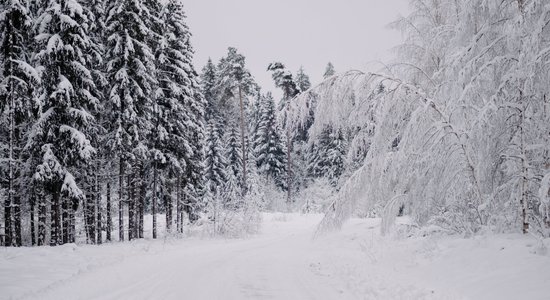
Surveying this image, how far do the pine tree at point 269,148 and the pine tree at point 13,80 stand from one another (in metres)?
36.3

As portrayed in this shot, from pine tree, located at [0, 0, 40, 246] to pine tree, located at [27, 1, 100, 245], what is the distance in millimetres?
606

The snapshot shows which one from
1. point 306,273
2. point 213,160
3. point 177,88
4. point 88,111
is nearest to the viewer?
point 306,273

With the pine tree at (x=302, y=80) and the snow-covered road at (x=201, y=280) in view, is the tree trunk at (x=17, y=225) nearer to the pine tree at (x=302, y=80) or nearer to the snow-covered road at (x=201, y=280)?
the snow-covered road at (x=201, y=280)

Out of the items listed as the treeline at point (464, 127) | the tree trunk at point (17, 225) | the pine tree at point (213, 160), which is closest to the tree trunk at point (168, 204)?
the tree trunk at point (17, 225)

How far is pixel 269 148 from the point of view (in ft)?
172

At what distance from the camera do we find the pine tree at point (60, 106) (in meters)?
15.5

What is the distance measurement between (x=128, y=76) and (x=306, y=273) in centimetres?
1451

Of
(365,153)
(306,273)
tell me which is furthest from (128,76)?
(306,273)

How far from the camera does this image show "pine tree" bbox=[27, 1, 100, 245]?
50.8ft

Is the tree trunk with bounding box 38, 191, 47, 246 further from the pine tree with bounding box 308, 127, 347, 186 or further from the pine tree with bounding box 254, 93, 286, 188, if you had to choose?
the pine tree with bounding box 254, 93, 286, 188

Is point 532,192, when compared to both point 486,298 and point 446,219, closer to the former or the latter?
point 446,219

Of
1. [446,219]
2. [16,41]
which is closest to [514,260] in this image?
[446,219]

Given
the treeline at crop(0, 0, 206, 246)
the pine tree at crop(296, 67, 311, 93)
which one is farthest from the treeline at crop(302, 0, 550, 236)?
the pine tree at crop(296, 67, 311, 93)

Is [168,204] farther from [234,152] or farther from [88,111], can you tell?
[234,152]
